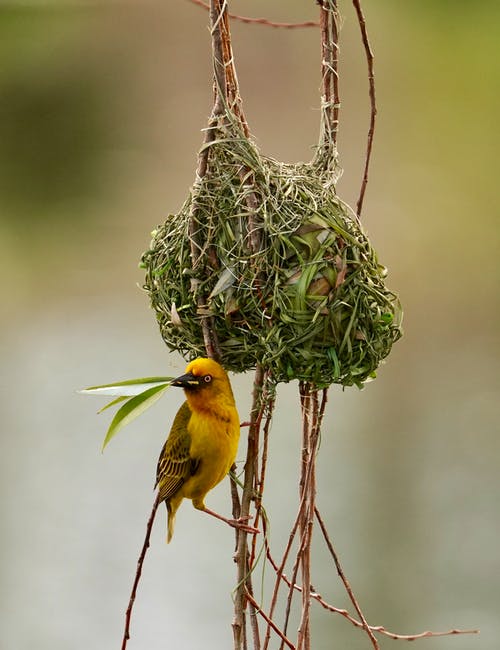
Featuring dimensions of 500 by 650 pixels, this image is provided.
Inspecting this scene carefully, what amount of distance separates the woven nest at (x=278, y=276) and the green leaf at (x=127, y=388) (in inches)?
4.0

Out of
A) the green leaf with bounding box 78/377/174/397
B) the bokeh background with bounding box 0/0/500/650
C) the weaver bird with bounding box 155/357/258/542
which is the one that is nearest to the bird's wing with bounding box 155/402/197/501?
the weaver bird with bounding box 155/357/258/542

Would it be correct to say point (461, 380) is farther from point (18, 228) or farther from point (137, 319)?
point (18, 228)

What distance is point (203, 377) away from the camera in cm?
131

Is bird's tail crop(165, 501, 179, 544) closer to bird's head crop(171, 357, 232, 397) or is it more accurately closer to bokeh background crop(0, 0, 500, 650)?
bird's head crop(171, 357, 232, 397)

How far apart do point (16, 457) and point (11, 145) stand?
132 centimetres

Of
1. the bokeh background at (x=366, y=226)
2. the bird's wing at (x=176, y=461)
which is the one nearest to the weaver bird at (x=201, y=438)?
the bird's wing at (x=176, y=461)

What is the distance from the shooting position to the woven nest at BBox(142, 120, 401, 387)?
1282 millimetres

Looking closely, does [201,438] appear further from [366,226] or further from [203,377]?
[366,226]

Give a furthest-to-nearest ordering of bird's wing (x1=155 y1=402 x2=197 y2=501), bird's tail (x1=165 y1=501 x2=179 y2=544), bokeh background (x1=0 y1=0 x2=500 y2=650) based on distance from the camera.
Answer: bokeh background (x1=0 y1=0 x2=500 y2=650)
bird's tail (x1=165 y1=501 x2=179 y2=544)
bird's wing (x1=155 y1=402 x2=197 y2=501)

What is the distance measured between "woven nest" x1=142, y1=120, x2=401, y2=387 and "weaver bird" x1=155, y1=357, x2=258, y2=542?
66 millimetres

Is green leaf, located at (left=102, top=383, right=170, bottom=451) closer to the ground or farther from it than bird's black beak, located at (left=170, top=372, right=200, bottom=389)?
closer to the ground

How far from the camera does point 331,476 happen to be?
365 cm

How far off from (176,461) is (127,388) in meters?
0.19

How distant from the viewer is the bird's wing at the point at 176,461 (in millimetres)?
1426
